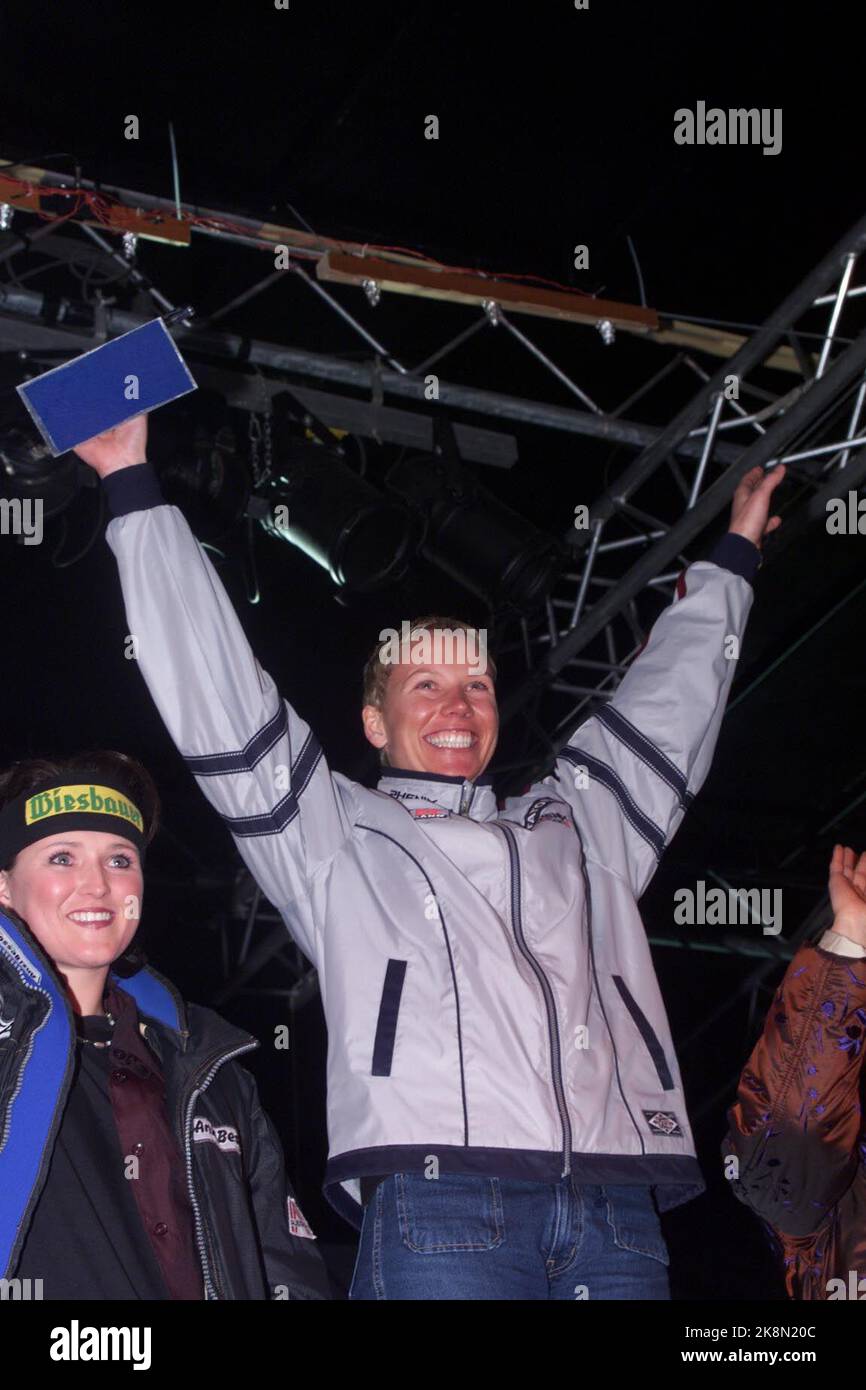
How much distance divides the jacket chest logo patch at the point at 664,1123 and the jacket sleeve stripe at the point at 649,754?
612mm

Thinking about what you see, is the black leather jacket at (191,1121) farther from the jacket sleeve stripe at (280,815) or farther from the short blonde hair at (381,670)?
the short blonde hair at (381,670)

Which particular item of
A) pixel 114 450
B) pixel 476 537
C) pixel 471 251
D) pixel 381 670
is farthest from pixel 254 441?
pixel 114 450

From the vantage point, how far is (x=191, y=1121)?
221 centimetres

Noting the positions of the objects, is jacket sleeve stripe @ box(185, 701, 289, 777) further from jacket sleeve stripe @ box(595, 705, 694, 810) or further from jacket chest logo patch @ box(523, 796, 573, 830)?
jacket sleeve stripe @ box(595, 705, 694, 810)

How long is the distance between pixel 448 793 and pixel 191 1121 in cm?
70

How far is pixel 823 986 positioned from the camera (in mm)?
2512

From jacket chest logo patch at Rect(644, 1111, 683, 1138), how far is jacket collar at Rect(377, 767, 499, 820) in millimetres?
562

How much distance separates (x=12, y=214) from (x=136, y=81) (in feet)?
1.62

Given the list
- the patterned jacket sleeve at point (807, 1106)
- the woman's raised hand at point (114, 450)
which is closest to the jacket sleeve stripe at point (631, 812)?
the patterned jacket sleeve at point (807, 1106)

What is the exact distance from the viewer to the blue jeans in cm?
203

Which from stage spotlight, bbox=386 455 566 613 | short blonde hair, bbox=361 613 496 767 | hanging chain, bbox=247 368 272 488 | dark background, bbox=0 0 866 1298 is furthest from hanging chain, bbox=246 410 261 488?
short blonde hair, bbox=361 613 496 767

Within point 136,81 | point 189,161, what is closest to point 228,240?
point 189,161

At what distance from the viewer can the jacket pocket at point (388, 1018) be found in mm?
2205

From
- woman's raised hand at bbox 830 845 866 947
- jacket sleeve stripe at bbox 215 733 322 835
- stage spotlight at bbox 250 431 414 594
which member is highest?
stage spotlight at bbox 250 431 414 594
